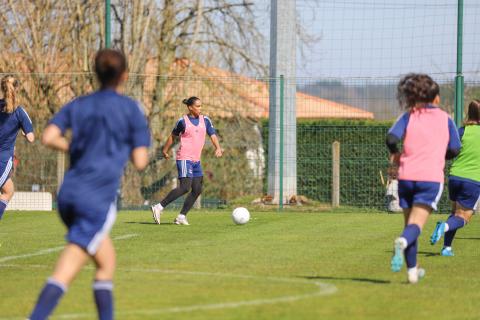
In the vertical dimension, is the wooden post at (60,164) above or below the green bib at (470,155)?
below

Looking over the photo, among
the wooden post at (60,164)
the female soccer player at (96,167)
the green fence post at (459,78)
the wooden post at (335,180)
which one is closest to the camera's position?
the female soccer player at (96,167)

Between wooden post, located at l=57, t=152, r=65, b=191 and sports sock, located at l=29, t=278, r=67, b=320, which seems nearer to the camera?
sports sock, located at l=29, t=278, r=67, b=320

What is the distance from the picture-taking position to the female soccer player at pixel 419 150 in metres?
9.03

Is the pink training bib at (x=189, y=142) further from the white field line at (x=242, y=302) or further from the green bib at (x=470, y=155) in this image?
the white field line at (x=242, y=302)

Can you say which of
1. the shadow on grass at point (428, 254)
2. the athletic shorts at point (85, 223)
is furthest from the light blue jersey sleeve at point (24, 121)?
the athletic shorts at point (85, 223)

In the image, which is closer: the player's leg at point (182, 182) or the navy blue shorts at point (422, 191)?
the navy blue shorts at point (422, 191)

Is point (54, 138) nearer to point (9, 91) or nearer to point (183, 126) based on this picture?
point (9, 91)

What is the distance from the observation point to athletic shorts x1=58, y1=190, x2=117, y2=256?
251 inches

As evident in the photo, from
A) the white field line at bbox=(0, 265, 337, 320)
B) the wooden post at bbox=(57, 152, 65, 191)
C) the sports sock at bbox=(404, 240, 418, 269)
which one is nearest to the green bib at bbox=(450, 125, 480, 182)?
the sports sock at bbox=(404, 240, 418, 269)

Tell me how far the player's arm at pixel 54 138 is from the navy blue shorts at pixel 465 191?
633cm

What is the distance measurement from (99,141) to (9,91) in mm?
6318

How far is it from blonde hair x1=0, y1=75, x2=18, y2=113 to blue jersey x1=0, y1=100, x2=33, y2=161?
10 cm

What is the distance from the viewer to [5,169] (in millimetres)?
13164

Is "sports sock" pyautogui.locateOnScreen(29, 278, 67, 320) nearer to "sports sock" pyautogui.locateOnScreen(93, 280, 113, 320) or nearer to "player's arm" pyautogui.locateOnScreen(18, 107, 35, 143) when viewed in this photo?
"sports sock" pyautogui.locateOnScreen(93, 280, 113, 320)
